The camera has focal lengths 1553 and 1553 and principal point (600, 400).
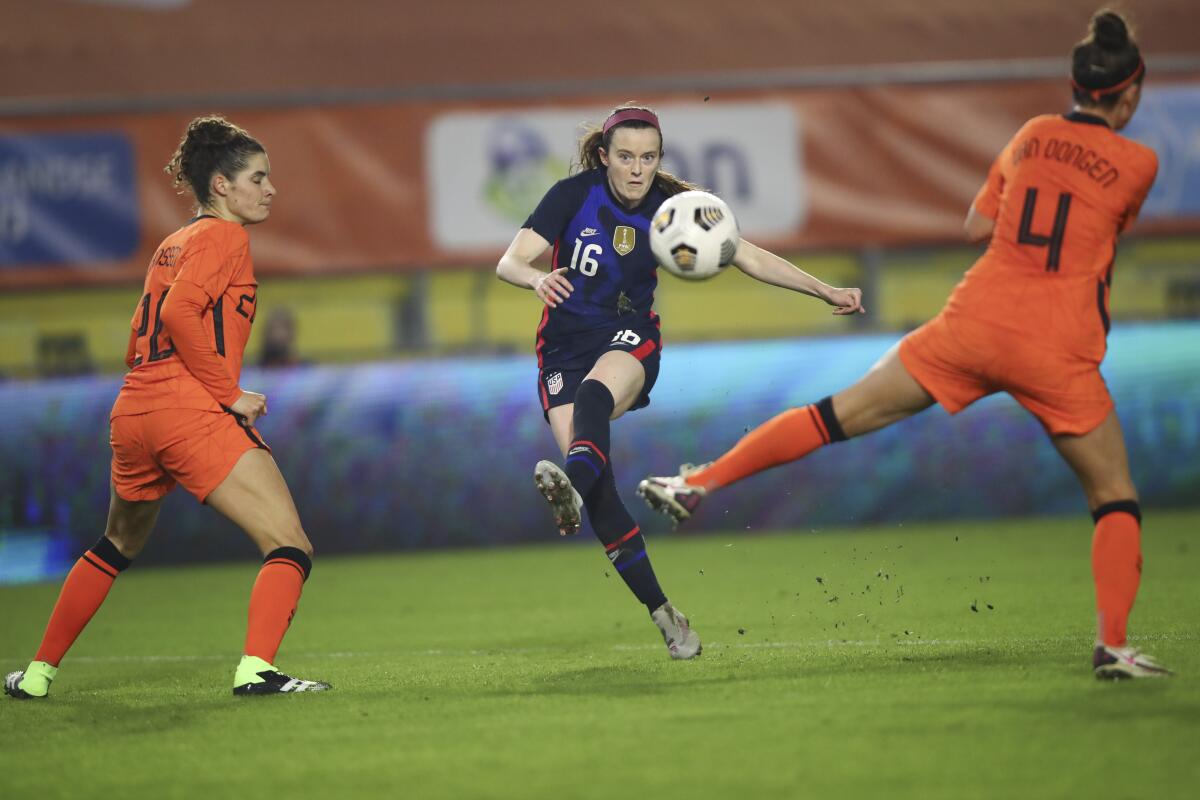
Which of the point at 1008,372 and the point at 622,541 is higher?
the point at 1008,372

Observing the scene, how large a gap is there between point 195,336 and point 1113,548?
10.4 feet

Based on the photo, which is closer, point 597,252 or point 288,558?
point 288,558

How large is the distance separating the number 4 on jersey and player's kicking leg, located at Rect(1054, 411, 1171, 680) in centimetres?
54

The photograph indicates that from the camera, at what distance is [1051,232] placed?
4.93 meters

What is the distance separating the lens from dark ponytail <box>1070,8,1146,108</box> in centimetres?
490

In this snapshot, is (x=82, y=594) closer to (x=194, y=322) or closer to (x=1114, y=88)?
(x=194, y=322)

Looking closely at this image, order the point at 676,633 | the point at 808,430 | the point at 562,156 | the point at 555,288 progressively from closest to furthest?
the point at 808,430
the point at 555,288
the point at 676,633
the point at 562,156

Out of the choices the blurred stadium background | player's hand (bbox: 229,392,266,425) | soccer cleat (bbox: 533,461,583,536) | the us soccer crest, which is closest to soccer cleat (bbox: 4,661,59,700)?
player's hand (bbox: 229,392,266,425)

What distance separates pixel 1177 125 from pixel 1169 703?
1074 centimetres

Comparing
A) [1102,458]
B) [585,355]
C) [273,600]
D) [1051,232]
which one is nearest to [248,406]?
[273,600]

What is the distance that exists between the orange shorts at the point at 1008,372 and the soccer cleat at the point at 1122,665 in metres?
0.71

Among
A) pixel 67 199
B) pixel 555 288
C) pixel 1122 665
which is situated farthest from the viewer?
pixel 67 199

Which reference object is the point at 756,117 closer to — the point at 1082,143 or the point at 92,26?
the point at 92,26

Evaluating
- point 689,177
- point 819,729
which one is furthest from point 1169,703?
point 689,177
